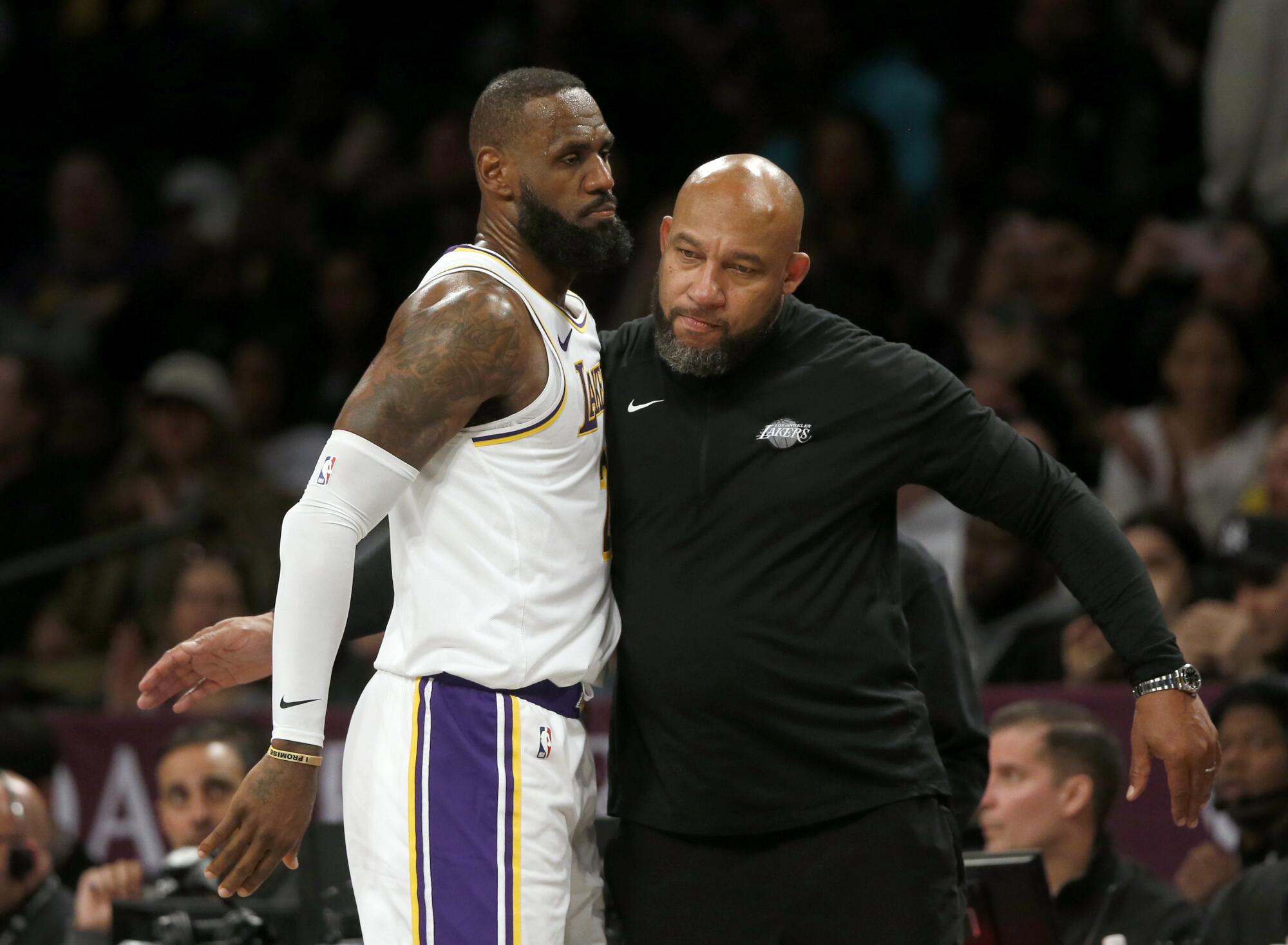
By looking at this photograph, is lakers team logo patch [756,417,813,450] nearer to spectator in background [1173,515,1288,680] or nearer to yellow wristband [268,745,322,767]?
yellow wristband [268,745,322,767]

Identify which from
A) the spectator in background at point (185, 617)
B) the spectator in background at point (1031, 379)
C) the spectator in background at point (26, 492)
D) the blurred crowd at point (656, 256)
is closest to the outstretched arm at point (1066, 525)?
the blurred crowd at point (656, 256)

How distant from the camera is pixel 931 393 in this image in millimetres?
3465

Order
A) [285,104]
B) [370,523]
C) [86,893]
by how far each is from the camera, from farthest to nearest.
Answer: [285,104] → [86,893] → [370,523]

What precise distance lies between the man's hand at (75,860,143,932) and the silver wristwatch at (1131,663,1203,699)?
3022mm

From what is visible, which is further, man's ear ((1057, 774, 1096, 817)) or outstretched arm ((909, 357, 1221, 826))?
man's ear ((1057, 774, 1096, 817))

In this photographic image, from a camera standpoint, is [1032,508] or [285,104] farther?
[285,104]

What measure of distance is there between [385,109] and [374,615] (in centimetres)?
681

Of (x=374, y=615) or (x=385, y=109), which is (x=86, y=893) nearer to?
(x=374, y=615)

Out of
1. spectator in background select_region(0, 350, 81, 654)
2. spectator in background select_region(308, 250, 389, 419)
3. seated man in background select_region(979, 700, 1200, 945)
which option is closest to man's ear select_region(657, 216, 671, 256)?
seated man in background select_region(979, 700, 1200, 945)

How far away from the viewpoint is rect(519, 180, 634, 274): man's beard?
349cm

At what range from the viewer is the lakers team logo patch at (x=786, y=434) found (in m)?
3.46

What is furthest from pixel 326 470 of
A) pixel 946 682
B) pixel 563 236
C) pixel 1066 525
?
pixel 946 682

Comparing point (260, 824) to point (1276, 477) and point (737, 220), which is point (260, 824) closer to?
point (737, 220)

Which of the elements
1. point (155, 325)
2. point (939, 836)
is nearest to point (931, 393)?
point (939, 836)
